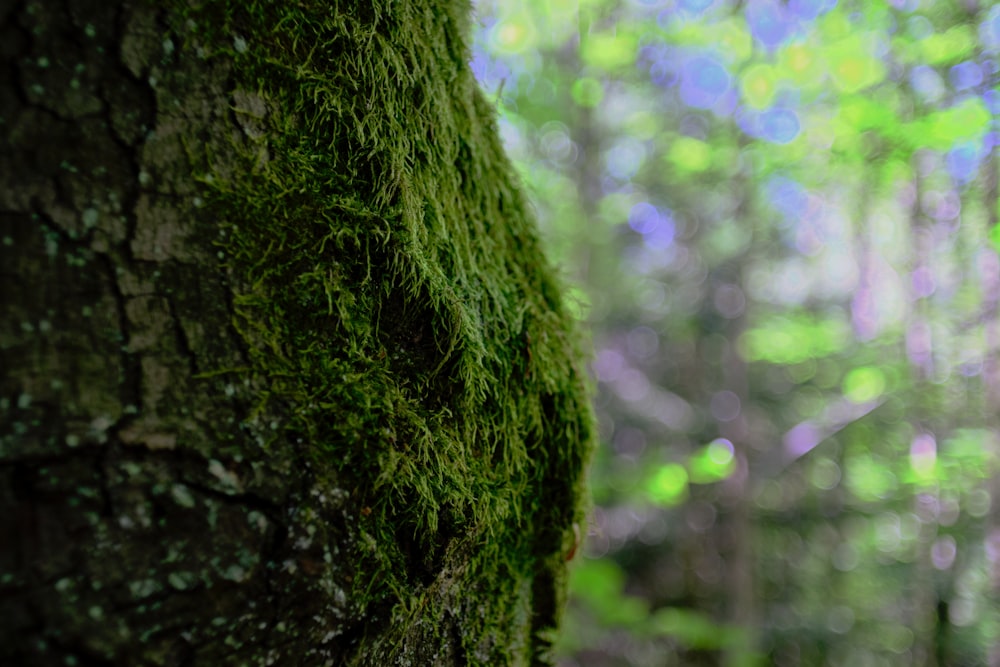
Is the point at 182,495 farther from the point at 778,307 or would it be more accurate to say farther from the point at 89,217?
the point at 778,307

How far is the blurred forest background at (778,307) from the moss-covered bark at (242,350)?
3.44m

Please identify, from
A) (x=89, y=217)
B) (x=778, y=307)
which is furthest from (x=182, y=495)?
(x=778, y=307)

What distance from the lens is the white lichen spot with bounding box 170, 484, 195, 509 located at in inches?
26.5

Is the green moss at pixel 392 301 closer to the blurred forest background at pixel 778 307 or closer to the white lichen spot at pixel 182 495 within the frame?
the white lichen spot at pixel 182 495

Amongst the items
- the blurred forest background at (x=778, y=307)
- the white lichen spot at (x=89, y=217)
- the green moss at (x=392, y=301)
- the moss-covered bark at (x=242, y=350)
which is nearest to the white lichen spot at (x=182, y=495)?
the moss-covered bark at (x=242, y=350)

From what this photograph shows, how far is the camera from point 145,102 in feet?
2.30

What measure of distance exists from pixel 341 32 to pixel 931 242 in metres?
11.1

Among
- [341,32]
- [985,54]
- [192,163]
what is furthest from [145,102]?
[985,54]

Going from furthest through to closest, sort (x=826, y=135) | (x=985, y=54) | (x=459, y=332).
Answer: (x=826, y=135), (x=985, y=54), (x=459, y=332)

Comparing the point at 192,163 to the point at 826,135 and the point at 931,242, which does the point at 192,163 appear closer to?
the point at 826,135

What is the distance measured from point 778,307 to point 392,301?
13.8 m

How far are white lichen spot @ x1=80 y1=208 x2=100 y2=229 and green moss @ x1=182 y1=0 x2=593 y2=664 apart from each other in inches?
5.6

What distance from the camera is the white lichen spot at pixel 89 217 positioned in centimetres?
65

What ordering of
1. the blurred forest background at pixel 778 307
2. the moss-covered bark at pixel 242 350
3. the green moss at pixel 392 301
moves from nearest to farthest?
the moss-covered bark at pixel 242 350, the green moss at pixel 392 301, the blurred forest background at pixel 778 307
